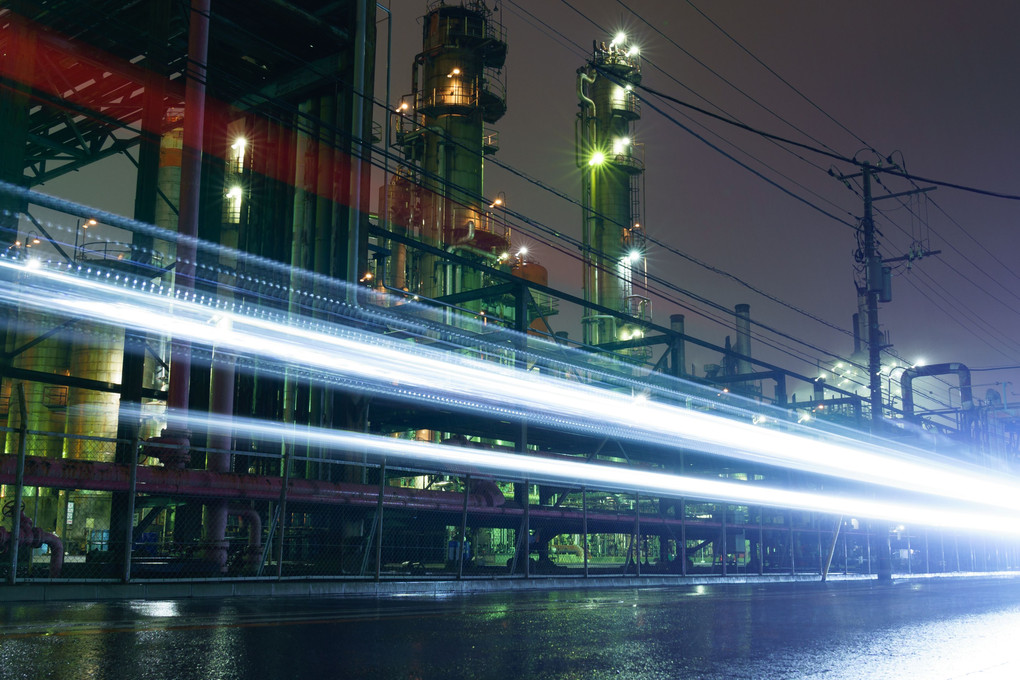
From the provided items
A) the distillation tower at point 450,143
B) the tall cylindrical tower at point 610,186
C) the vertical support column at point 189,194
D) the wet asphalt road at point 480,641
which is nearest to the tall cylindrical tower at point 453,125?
the distillation tower at point 450,143

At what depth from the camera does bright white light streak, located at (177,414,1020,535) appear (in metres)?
21.8

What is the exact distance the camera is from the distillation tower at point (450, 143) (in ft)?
156

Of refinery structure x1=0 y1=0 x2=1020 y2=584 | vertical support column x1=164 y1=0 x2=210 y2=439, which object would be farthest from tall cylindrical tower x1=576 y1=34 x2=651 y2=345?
vertical support column x1=164 y1=0 x2=210 y2=439

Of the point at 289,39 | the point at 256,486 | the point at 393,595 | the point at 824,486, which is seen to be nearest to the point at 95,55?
the point at 289,39

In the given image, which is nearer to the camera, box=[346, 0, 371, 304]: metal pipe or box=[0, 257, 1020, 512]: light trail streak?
box=[0, 257, 1020, 512]: light trail streak

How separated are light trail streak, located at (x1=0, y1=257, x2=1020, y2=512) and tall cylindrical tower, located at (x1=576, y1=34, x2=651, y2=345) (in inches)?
782

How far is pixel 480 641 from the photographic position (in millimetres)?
7410

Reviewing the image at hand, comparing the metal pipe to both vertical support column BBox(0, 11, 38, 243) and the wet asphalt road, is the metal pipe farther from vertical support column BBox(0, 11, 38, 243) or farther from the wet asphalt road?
the wet asphalt road

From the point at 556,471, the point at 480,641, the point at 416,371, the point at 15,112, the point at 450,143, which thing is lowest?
the point at 480,641

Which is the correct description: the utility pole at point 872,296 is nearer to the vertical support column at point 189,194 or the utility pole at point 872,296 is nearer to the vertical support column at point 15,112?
the vertical support column at point 189,194

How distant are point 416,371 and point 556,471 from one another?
202 inches

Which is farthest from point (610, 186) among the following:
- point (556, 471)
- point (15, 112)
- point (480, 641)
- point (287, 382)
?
point (480, 641)

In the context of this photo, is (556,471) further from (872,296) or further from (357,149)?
(872,296)

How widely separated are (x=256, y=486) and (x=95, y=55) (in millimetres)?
17343
